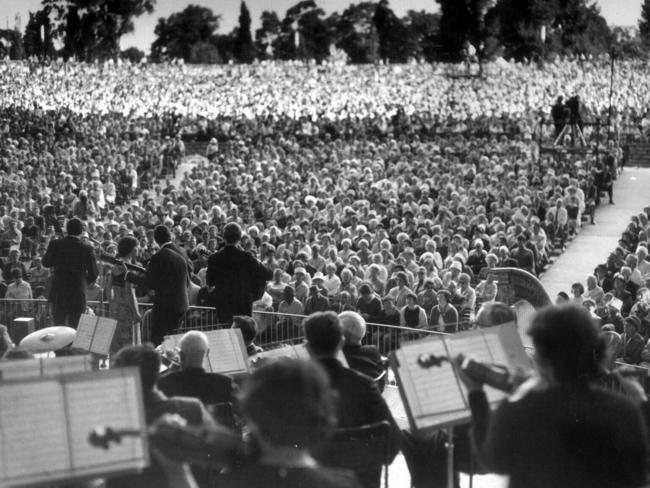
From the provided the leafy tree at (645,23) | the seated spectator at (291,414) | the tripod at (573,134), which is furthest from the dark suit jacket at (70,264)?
the leafy tree at (645,23)

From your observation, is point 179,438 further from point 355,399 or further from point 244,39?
point 244,39

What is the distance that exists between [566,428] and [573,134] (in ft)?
82.3

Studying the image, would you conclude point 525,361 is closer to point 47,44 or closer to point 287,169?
point 287,169

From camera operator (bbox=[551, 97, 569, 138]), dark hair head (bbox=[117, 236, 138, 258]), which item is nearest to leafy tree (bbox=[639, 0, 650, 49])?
camera operator (bbox=[551, 97, 569, 138])

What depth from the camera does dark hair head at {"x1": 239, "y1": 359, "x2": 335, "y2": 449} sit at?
2641 millimetres

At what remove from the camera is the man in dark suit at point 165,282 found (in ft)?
28.5

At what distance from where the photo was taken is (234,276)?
8781mm

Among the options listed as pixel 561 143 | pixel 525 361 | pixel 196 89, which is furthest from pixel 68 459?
pixel 196 89

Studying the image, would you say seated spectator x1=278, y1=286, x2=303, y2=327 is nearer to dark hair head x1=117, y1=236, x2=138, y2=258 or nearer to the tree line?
dark hair head x1=117, y1=236, x2=138, y2=258

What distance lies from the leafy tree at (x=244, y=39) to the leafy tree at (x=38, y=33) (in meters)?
21.0

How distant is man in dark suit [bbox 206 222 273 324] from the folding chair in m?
3.88

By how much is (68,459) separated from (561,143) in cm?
2493

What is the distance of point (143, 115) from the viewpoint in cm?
4012

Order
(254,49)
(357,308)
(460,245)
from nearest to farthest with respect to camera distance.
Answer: (357,308)
(460,245)
(254,49)
